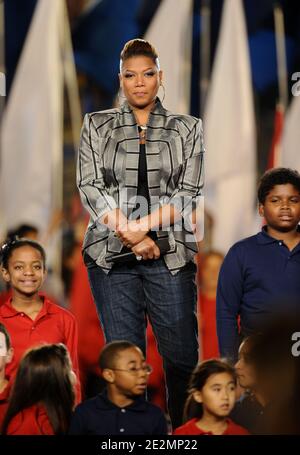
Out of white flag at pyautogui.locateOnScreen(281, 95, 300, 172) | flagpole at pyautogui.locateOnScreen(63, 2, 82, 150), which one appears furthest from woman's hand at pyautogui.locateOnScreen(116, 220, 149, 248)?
flagpole at pyautogui.locateOnScreen(63, 2, 82, 150)

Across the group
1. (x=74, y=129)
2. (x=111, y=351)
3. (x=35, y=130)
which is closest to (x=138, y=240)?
(x=111, y=351)

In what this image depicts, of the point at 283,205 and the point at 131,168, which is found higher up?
the point at 131,168

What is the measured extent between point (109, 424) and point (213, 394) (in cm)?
32

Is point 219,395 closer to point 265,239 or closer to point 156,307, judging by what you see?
point 156,307

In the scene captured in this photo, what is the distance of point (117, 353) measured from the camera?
10.4 ft

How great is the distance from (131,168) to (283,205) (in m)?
0.54

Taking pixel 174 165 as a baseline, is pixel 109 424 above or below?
below

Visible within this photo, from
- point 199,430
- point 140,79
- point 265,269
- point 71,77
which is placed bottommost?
point 199,430

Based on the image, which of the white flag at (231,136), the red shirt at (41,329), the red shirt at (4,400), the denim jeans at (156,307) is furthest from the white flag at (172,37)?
the red shirt at (4,400)

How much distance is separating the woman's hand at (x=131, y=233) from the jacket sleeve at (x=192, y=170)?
153 mm

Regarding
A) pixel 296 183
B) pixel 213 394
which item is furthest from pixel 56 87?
pixel 213 394

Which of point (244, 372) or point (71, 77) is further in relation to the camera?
point (71, 77)

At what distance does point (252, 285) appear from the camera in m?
3.48

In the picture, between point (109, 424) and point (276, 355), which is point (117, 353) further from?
point (276, 355)
